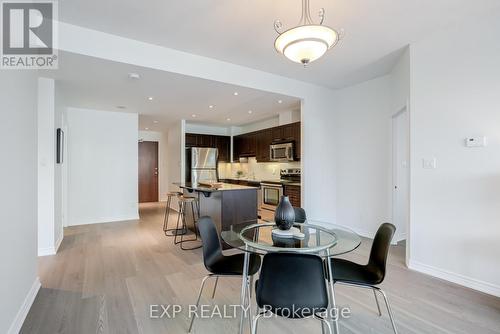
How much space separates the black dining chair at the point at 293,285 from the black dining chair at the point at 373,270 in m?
0.50

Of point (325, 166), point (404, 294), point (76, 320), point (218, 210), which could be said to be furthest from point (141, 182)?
point (404, 294)

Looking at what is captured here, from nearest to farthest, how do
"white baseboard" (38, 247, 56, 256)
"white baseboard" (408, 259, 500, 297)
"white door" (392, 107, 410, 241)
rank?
"white baseboard" (408, 259, 500, 297), "white baseboard" (38, 247, 56, 256), "white door" (392, 107, 410, 241)

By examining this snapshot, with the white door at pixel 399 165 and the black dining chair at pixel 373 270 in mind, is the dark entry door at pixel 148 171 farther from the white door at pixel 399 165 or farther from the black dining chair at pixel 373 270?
the black dining chair at pixel 373 270

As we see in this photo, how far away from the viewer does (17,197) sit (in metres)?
1.97

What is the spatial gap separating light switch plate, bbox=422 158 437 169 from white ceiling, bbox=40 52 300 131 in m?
2.34

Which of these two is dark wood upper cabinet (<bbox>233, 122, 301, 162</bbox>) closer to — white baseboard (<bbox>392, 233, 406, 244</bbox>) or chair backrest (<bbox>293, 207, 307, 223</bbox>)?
white baseboard (<bbox>392, 233, 406, 244</bbox>)

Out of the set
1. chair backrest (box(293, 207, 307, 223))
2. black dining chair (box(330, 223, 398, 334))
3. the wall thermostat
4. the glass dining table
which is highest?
the wall thermostat

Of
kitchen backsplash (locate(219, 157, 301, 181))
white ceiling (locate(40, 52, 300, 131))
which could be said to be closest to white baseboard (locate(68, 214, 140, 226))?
white ceiling (locate(40, 52, 300, 131))

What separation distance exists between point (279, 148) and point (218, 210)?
98.2 inches

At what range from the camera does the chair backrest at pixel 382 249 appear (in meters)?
1.89

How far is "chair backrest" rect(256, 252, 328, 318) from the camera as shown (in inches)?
55.3

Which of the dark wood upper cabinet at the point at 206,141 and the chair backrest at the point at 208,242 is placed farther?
the dark wood upper cabinet at the point at 206,141

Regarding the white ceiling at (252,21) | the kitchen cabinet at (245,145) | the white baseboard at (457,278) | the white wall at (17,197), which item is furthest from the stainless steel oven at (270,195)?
the white wall at (17,197)

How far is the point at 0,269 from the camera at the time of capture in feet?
5.39
